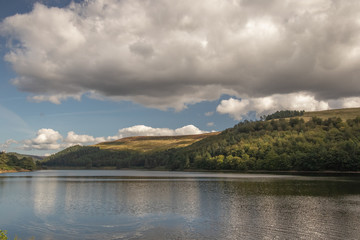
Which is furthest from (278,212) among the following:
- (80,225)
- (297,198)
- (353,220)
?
(80,225)

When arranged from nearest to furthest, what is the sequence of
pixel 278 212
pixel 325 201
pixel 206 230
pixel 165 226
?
pixel 206 230
pixel 165 226
pixel 278 212
pixel 325 201

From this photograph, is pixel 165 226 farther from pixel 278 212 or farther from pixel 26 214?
pixel 26 214

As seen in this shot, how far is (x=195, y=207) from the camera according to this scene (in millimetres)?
52188

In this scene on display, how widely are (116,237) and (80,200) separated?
3126 centimetres

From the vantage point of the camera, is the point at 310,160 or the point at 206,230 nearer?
the point at 206,230

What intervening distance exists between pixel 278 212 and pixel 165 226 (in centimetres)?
1888

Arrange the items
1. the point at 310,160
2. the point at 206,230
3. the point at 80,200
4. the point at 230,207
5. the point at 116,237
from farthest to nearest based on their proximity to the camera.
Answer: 1. the point at 310,160
2. the point at 80,200
3. the point at 230,207
4. the point at 206,230
5. the point at 116,237

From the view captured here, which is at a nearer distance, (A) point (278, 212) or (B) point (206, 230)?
(B) point (206, 230)

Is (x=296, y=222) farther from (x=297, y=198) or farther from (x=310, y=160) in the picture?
(x=310, y=160)

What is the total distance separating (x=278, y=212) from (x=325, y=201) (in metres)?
16.5

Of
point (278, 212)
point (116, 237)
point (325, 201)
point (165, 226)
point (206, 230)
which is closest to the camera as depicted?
point (116, 237)

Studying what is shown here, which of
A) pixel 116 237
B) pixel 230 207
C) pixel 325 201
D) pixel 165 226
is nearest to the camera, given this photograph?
pixel 116 237

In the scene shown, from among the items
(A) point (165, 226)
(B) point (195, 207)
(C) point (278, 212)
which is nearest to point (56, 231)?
(A) point (165, 226)

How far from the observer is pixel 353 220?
40344 millimetres
